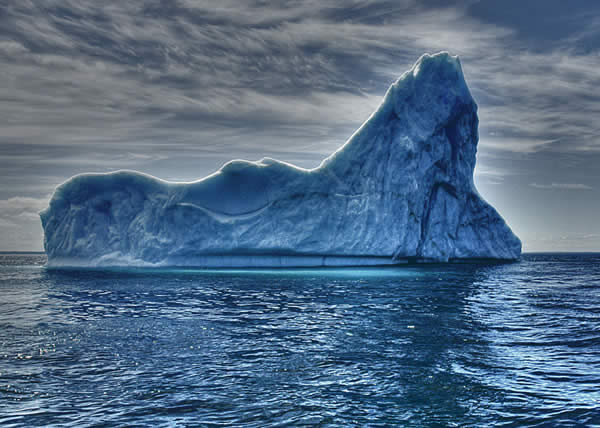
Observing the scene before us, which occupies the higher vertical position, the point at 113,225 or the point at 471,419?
the point at 113,225

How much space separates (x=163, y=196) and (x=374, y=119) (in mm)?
15804

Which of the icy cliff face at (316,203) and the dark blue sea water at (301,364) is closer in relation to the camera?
the dark blue sea water at (301,364)

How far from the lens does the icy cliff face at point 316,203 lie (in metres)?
30.7

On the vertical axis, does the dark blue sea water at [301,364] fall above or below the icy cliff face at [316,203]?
below

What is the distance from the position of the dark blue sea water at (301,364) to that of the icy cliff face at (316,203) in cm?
1669

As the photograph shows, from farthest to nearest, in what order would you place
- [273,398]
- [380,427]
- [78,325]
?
[78,325], [273,398], [380,427]

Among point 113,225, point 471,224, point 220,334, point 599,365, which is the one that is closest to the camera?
point 599,365

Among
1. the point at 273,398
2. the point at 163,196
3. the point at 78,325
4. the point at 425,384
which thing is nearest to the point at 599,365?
the point at 425,384

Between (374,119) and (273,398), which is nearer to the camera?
(273,398)

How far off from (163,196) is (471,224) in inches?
956

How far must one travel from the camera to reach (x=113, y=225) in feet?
113

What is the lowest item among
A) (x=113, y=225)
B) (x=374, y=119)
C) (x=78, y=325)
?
(x=78, y=325)

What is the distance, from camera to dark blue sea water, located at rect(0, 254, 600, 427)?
5.25m

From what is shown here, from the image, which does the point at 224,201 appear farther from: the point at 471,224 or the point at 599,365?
the point at 599,365
